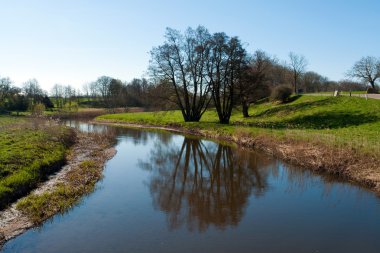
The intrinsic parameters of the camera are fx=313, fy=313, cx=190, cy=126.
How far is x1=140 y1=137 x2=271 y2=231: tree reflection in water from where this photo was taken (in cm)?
1095

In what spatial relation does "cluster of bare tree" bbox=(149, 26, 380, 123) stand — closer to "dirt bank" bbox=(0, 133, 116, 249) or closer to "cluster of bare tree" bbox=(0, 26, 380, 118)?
"cluster of bare tree" bbox=(0, 26, 380, 118)

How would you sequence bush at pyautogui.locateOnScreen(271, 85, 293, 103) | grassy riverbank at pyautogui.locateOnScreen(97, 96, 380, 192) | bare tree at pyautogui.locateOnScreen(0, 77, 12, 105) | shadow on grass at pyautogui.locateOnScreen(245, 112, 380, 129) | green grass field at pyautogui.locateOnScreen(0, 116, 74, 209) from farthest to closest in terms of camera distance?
bare tree at pyautogui.locateOnScreen(0, 77, 12, 105) → bush at pyautogui.locateOnScreen(271, 85, 293, 103) → shadow on grass at pyautogui.locateOnScreen(245, 112, 380, 129) → grassy riverbank at pyautogui.locateOnScreen(97, 96, 380, 192) → green grass field at pyautogui.locateOnScreen(0, 116, 74, 209)

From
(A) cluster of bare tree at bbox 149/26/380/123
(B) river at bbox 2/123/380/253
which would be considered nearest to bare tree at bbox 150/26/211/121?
(A) cluster of bare tree at bbox 149/26/380/123

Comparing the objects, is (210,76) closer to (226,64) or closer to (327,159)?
(226,64)

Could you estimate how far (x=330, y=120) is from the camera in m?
30.0

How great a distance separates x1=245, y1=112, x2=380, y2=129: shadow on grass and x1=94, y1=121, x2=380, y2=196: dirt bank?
7647 mm

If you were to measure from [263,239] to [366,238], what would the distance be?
3.04 metres

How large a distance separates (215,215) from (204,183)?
4.34m

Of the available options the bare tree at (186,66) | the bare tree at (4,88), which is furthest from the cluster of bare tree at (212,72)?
the bare tree at (4,88)

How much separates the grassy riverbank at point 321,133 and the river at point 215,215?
1.10 m

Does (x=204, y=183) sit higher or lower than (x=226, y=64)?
lower

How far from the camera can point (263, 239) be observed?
903 cm

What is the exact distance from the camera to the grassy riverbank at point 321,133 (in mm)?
15375

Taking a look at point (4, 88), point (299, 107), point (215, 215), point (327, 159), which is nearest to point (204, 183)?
point (215, 215)
